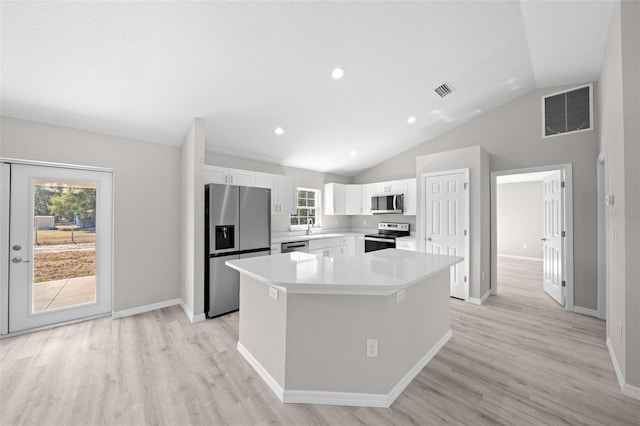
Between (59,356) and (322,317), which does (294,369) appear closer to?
(322,317)

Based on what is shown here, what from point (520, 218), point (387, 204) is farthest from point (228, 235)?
point (520, 218)

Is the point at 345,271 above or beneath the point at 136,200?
beneath

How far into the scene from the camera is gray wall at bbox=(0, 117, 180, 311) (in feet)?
9.98

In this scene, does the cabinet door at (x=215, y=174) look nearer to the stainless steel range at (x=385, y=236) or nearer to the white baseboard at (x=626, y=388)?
the stainless steel range at (x=385, y=236)

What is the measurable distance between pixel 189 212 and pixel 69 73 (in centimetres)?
173

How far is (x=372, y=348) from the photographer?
184 cm

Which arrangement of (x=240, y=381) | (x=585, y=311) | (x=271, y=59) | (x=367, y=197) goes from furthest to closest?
(x=367, y=197) → (x=585, y=311) → (x=271, y=59) → (x=240, y=381)

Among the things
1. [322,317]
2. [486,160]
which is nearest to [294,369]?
[322,317]

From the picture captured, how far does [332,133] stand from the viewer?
4.25m

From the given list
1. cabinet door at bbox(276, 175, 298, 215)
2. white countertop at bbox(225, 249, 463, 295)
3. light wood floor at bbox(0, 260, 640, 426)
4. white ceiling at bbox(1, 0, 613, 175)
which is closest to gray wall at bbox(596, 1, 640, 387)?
light wood floor at bbox(0, 260, 640, 426)

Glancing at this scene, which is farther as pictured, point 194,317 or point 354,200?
point 354,200

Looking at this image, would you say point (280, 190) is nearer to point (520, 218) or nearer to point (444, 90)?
point (444, 90)

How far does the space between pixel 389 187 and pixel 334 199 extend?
1.24m

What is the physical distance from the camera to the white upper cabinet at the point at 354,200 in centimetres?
609
